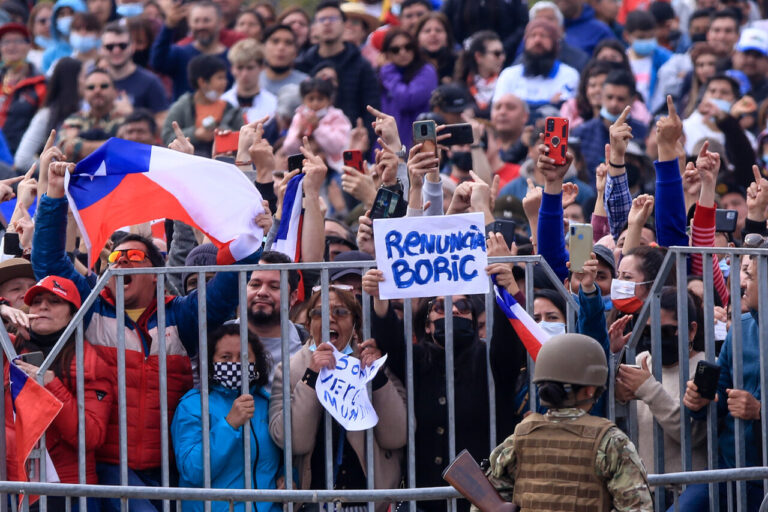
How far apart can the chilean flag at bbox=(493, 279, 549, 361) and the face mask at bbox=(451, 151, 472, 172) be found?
3362mm

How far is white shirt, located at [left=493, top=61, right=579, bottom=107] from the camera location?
14133 mm

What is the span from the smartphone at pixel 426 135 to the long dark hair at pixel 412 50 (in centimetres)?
621

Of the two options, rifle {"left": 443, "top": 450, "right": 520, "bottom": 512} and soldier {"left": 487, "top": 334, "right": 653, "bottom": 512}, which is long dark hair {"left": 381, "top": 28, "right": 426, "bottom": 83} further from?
rifle {"left": 443, "top": 450, "right": 520, "bottom": 512}

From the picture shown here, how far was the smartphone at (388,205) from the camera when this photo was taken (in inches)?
314

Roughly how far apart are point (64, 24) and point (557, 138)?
35.9 feet

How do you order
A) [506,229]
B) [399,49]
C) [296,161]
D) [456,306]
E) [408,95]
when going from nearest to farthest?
[456,306]
[506,229]
[296,161]
[408,95]
[399,49]

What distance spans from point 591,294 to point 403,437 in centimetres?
119

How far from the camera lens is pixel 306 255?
338 inches

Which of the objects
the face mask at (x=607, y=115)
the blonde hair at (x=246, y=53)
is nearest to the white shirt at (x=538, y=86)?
the face mask at (x=607, y=115)

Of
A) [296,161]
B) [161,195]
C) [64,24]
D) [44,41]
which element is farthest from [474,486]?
[44,41]

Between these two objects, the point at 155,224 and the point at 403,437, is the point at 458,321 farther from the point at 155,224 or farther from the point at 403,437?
the point at 155,224

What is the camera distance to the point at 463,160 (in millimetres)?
10742

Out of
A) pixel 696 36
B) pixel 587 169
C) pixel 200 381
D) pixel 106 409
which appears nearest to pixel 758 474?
pixel 200 381

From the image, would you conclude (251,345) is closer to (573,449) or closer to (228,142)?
(573,449)
